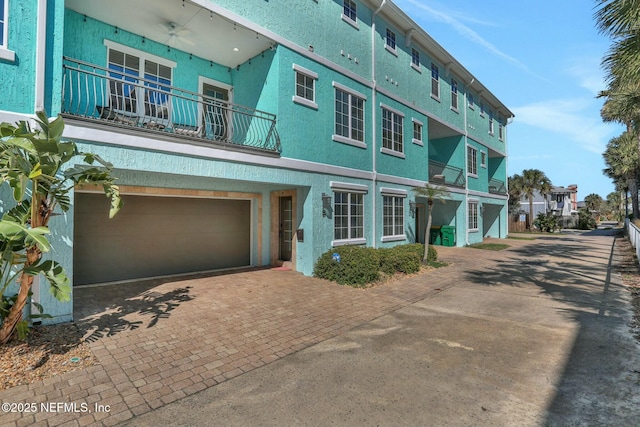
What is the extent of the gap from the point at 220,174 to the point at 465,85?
1863 centimetres

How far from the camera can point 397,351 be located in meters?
4.83

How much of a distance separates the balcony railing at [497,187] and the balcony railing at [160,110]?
20.8 metres

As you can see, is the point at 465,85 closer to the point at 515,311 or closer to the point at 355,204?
the point at 355,204

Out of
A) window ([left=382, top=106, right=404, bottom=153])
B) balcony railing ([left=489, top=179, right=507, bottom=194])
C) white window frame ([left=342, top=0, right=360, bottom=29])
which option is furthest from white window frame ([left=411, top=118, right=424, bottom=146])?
balcony railing ([left=489, top=179, right=507, bottom=194])

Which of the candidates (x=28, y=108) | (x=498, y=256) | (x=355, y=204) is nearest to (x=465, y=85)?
(x=498, y=256)

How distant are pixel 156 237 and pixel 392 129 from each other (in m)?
10.2

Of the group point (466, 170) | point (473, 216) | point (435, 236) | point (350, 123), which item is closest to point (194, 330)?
point (350, 123)

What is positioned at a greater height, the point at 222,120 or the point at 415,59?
the point at 415,59

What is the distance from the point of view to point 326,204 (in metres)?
10.6

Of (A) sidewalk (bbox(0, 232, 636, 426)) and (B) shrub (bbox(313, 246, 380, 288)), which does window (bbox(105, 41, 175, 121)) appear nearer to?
(A) sidewalk (bbox(0, 232, 636, 426))

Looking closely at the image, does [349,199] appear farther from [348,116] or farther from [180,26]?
[180,26]

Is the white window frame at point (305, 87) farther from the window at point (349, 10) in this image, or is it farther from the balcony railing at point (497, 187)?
the balcony railing at point (497, 187)

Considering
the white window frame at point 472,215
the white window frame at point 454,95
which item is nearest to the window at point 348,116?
the white window frame at point 454,95

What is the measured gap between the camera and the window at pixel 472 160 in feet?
66.8
